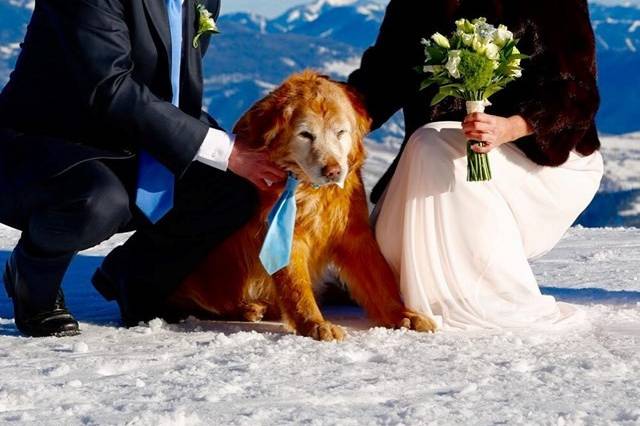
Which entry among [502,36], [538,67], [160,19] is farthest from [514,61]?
[160,19]

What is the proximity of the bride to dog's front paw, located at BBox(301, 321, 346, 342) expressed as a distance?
0.38 m

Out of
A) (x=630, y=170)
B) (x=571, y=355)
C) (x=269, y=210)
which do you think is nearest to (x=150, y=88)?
(x=269, y=210)

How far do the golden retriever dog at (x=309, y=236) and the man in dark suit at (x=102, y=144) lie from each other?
0.37ft

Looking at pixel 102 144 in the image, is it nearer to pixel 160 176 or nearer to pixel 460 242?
pixel 160 176

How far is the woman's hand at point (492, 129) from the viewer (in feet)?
12.4

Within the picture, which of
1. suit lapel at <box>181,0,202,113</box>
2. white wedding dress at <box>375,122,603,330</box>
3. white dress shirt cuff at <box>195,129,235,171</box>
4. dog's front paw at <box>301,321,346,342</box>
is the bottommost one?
dog's front paw at <box>301,321,346,342</box>

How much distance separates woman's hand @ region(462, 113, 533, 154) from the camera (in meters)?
3.77

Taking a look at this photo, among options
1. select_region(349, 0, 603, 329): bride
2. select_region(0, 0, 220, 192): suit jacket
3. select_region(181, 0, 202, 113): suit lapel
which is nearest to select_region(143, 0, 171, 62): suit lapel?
select_region(0, 0, 220, 192): suit jacket

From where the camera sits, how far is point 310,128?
12.0 feet

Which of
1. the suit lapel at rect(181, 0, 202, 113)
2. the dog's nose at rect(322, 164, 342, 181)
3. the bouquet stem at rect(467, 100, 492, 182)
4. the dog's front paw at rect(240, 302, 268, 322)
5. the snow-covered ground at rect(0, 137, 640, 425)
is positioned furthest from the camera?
the dog's front paw at rect(240, 302, 268, 322)

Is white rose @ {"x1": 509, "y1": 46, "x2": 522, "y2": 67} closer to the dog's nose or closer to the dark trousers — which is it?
the dog's nose

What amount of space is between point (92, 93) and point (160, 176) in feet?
1.36

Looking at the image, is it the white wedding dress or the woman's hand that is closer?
the woman's hand

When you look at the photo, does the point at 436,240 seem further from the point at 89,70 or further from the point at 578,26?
the point at 89,70
